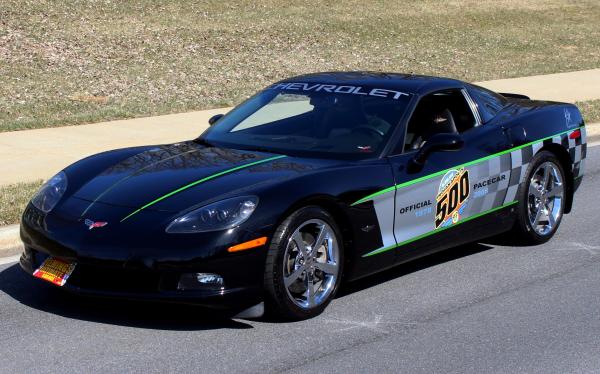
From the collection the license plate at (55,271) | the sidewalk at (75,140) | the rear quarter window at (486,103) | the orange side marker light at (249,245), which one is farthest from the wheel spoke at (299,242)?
the sidewalk at (75,140)

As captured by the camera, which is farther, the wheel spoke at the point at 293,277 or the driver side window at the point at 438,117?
the driver side window at the point at 438,117

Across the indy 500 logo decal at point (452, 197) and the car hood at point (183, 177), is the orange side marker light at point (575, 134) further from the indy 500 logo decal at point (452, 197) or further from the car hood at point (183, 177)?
the car hood at point (183, 177)

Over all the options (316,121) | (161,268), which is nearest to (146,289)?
(161,268)

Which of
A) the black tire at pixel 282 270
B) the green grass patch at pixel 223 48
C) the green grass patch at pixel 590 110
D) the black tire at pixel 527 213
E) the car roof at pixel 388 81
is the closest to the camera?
the black tire at pixel 282 270

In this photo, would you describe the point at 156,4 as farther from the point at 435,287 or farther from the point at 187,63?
the point at 435,287

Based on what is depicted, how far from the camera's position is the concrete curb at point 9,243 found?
303 inches

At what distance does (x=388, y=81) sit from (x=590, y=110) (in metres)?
8.31

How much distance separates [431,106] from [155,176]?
2180mm

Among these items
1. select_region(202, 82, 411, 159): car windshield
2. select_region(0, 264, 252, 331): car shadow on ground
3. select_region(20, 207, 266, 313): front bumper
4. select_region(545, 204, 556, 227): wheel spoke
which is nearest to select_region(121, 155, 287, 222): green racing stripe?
select_region(20, 207, 266, 313): front bumper

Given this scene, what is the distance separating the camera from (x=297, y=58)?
20.4 m

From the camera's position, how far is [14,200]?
344 inches

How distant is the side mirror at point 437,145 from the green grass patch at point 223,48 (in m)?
7.57

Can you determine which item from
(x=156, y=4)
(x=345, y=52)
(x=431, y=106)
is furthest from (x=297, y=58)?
(x=431, y=106)

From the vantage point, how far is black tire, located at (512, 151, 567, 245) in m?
7.86
